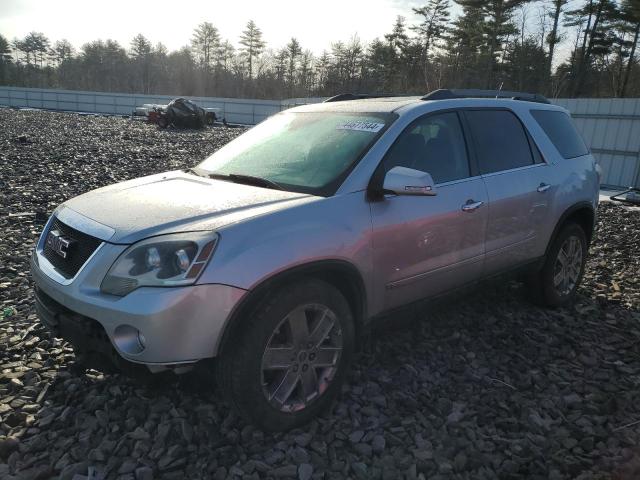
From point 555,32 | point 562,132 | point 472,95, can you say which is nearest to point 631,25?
point 555,32

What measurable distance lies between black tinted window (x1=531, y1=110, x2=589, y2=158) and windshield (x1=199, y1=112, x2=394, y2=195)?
1.91 m

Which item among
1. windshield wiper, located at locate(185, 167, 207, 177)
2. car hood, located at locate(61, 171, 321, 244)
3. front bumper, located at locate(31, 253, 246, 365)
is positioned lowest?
front bumper, located at locate(31, 253, 246, 365)

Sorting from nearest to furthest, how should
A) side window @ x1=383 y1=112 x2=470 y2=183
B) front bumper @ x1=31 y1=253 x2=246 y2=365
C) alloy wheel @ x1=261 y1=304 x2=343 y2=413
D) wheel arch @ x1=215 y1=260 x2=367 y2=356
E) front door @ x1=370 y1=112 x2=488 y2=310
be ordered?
front bumper @ x1=31 y1=253 x2=246 y2=365 → wheel arch @ x1=215 y1=260 x2=367 y2=356 → alloy wheel @ x1=261 y1=304 x2=343 y2=413 → front door @ x1=370 y1=112 x2=488 y2=310 → side window @ x1=383 y1=112 x2=470 y2=183

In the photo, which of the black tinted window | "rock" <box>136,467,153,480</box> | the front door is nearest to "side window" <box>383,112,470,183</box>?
the front door

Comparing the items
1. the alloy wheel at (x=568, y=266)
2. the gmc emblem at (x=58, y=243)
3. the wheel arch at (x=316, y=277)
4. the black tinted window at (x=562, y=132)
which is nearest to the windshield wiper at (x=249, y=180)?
the wheel arch at (x=316, y=277)

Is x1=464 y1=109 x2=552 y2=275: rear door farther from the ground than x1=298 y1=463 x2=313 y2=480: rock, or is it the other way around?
x1=464 y1=109 x2=552 y2=275: rear door

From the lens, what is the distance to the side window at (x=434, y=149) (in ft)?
10.6

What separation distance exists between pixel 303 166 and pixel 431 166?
869 mm

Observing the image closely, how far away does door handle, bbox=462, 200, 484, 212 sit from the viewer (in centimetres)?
341

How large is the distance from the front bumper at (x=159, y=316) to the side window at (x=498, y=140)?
2.27 metres

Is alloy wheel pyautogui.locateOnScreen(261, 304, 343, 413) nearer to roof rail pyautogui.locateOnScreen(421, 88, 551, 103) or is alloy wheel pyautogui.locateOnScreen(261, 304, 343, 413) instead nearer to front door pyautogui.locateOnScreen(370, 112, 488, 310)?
front door pyautogui.locateOnScreen(370, 112, 488, 310)

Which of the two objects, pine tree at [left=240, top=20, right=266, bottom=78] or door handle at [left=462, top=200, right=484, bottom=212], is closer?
door handle at [left=462, top=200, right=484, bottom=212]

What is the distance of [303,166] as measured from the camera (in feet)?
10.5

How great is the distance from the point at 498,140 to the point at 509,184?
1.22 feet
